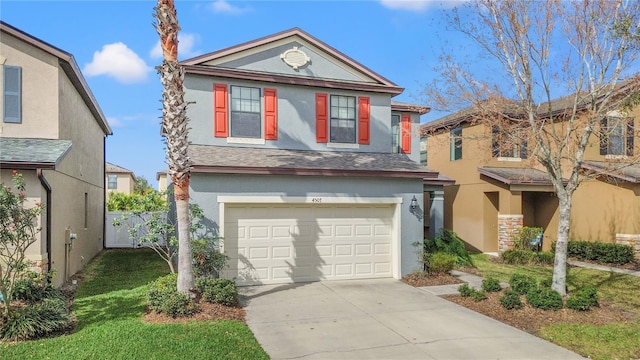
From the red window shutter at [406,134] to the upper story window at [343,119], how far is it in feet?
13.2

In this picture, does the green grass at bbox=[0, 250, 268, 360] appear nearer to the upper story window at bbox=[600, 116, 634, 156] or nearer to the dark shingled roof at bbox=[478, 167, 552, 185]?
the upper story window at bbox=[600, 116, 634, 156]

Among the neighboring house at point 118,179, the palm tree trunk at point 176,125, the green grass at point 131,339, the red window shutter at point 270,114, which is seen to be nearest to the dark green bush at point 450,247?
the red window shutter at point 270,114

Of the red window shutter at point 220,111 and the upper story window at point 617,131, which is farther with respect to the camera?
the red window shutter at point 220,111

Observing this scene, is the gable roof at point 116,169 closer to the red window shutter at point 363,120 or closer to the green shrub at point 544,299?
the red window shutter at point 363,120

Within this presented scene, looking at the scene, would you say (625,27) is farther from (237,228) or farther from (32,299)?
(32,299)

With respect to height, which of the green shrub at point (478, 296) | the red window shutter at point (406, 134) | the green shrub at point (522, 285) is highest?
the red window shutter at point (406, 134)

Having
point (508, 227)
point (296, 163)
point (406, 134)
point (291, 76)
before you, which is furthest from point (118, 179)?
point (508, 227)

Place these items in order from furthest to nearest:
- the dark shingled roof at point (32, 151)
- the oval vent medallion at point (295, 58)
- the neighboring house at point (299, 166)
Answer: the oval vent medallion at point (295, 58) → the neighboring house at point (299, 166) → the dark shingled roof at point (32, 151)

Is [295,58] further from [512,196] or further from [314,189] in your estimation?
[512,196]

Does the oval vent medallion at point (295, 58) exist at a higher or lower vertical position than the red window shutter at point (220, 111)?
higher

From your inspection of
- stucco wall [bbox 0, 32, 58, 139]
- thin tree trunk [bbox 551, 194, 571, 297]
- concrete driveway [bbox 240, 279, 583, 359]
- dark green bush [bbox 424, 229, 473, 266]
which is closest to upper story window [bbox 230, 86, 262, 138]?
stucco wall [bbox 0, 32, 58, 139]

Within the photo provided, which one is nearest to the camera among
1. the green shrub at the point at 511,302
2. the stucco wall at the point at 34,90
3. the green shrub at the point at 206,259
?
the green shrub at the point at 511,302

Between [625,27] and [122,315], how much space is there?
10803 millimetres

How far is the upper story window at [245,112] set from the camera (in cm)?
1210
